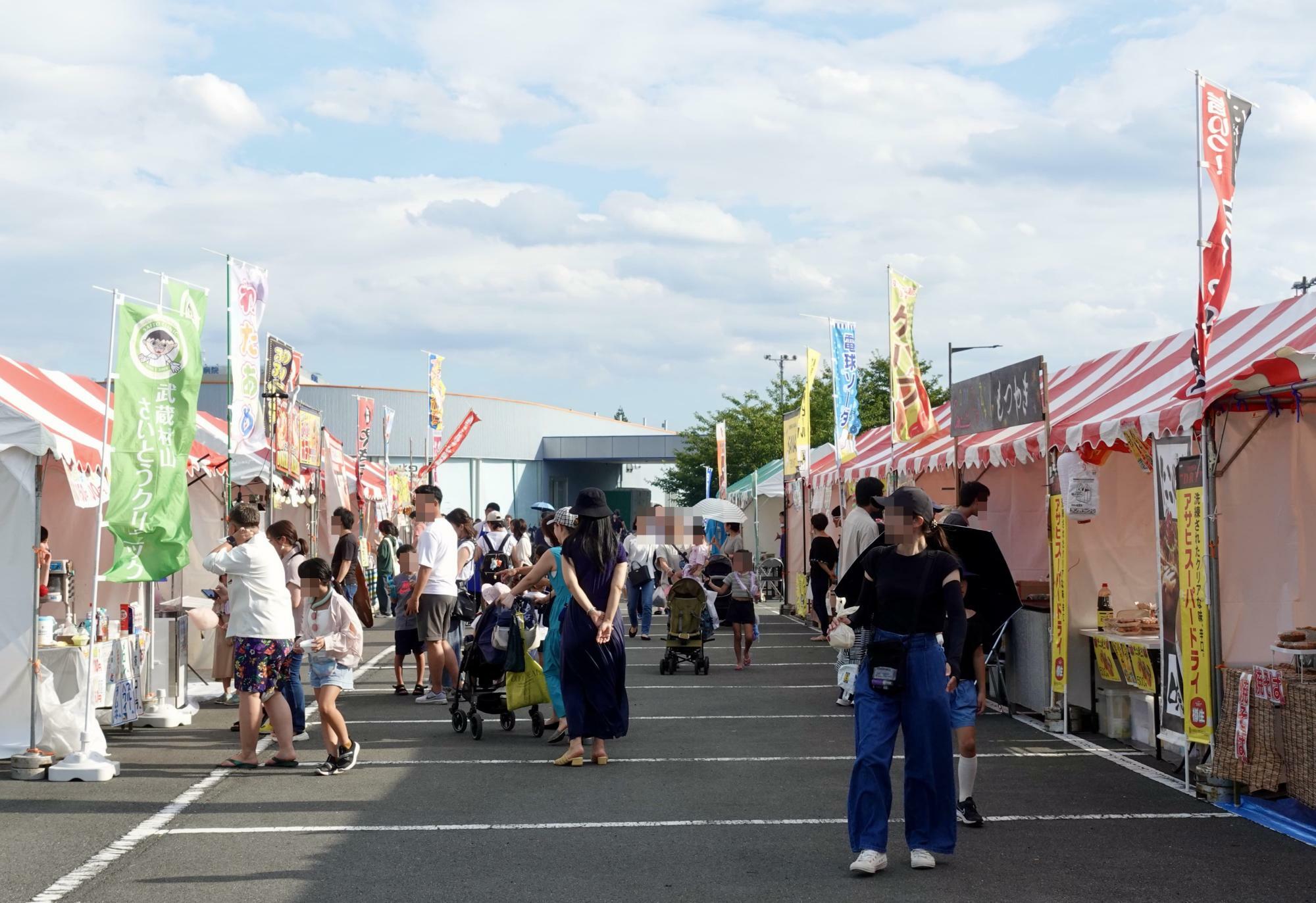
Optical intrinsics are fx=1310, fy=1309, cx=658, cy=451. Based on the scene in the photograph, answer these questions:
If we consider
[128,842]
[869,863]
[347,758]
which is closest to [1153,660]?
[869,863]

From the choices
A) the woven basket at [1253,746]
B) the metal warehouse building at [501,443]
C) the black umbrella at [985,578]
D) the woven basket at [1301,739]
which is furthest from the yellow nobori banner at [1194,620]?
the metal warehouse building at [501,443]

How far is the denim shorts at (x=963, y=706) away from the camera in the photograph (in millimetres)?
6750

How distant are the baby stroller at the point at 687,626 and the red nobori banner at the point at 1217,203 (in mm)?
7355

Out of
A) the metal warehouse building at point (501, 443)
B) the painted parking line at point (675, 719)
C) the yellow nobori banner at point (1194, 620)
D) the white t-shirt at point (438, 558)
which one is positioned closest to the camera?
the yellow nobori banner at point (1194, 620)

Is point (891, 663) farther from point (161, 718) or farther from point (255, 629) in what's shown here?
point (161, 718)

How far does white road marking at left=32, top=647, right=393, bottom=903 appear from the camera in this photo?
18.8 ft

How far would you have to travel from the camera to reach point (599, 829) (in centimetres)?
689

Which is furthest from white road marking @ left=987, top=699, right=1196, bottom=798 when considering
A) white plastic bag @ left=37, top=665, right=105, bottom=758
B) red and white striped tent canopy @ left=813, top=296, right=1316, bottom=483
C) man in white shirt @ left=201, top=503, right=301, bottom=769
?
white plastic bag @ left=37, top=665, right=105, bottom=758

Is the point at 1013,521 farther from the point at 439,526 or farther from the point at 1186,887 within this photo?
the point at 1186,887

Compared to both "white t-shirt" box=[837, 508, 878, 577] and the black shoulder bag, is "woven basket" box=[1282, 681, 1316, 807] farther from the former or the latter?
"white t-shirt" box=[837, 508, 878, 577]

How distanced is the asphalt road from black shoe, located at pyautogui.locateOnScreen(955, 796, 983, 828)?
2.5 inches

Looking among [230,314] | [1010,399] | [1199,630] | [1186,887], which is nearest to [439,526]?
[230,314]

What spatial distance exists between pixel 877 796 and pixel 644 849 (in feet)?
4.07

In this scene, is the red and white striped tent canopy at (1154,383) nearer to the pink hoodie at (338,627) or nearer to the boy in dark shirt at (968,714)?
the boy in dark shirt at (968,714)
